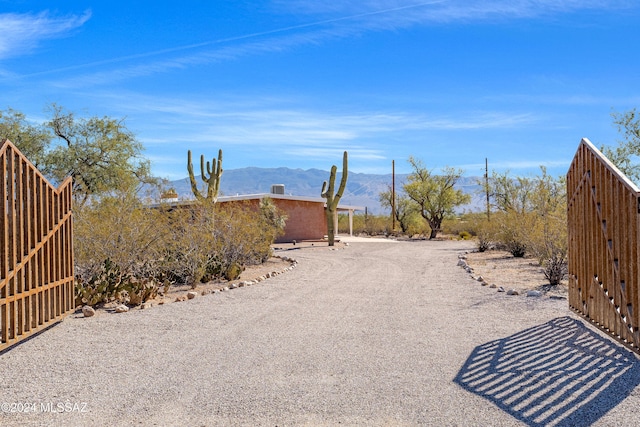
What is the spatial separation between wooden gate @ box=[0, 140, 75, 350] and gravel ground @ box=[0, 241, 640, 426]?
32 centimetres

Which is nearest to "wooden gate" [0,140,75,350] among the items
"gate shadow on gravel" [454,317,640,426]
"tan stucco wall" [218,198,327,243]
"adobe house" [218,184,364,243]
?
"gate shadow on gravel" [454,317,640,426]

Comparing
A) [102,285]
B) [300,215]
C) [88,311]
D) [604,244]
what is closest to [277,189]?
[300,215]

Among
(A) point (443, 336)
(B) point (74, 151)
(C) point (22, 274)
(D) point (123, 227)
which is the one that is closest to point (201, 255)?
(D) point (123, 227)

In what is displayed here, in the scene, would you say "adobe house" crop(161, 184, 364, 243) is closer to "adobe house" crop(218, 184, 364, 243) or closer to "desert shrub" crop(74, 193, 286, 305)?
"adobe house" crop(218, 184, 364, 243)

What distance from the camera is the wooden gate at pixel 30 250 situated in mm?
7285

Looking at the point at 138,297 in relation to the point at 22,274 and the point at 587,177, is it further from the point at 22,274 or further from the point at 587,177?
the point at 587,177

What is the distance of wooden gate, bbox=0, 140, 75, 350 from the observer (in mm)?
7285

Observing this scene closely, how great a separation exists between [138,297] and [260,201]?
70.8 feet

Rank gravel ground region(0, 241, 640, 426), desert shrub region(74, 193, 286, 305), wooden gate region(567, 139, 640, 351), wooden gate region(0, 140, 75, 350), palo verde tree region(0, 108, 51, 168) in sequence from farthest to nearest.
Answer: palo verde tree region(0, 108, 51, 168) < desert shrub region(74, 193, 286, 305) < wooden gate region(0, 140, 75, 350) < wooden gate region(567, 139, 640, 351) < gravel ground region(0, 241, 640, 426)

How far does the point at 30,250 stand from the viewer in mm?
7934

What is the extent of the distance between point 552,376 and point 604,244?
2.72 meters

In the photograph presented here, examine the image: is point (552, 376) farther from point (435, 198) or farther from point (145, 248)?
point (435, 198)

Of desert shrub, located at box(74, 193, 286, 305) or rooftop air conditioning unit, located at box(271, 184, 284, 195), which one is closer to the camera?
desert shrub, located at box(74, 193, 286, 305)

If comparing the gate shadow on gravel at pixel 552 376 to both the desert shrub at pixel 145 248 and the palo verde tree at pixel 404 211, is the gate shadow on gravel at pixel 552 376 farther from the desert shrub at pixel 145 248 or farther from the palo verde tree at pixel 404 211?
the palo verde tree at pixel 404 211
